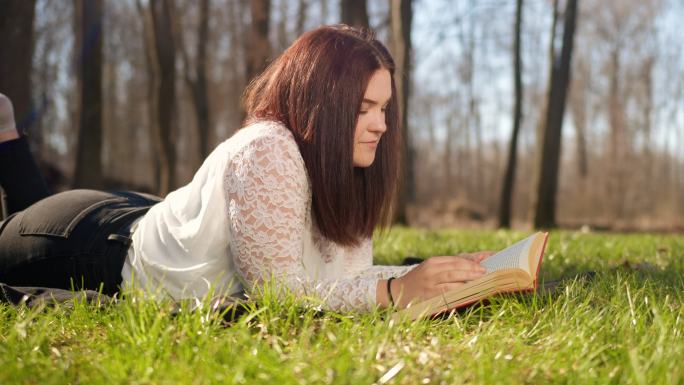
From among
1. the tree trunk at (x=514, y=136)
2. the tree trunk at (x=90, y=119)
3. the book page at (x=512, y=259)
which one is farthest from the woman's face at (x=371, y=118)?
the tree trunk at (x=514, y=136)

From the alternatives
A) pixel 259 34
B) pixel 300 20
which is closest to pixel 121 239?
pixel 259 34

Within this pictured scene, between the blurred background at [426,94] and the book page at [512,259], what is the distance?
5334 millimetres

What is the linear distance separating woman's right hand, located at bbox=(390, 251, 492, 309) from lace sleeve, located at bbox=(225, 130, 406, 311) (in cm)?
12

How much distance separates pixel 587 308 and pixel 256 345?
4.11 ft

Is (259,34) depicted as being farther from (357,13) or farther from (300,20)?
(300,20)

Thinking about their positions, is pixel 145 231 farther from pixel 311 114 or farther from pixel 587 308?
pixel 587 308

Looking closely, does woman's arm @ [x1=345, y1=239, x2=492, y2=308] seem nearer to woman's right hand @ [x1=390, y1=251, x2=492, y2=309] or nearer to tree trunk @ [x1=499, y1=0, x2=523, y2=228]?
woman's right hand @ [x1=390, y1=251, x2=492, y2=309]

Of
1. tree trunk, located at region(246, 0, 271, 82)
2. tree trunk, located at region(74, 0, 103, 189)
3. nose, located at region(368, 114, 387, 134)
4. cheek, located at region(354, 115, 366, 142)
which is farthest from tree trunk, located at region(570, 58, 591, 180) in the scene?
cheek, located at region(354, 115, 366, 142)

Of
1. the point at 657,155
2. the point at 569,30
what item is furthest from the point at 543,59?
the point at 569,30

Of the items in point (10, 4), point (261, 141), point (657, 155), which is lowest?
point (657, 155)

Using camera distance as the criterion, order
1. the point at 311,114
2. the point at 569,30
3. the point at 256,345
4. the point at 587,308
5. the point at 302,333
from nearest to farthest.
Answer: the point at 256,345, the point at 302,333, the point at 587,308, the point at 311,114, the point at 569,30

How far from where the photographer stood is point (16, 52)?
6.41 meters

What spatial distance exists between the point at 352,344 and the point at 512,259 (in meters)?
0.81

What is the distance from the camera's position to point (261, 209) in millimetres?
2389
